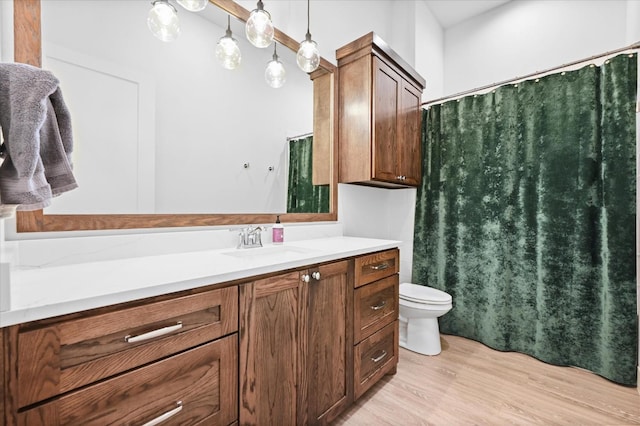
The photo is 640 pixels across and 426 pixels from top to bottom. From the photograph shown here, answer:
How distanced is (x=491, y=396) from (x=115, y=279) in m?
1.98

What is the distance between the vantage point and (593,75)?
5.87 ft

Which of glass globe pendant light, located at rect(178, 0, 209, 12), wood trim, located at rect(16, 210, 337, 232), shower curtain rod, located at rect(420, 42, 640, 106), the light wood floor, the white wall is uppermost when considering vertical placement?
the white wall

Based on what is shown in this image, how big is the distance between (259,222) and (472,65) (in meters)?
2.71

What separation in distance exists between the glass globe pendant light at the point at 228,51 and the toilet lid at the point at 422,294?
188 cm

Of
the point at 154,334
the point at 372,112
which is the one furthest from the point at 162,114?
the point at 372,112

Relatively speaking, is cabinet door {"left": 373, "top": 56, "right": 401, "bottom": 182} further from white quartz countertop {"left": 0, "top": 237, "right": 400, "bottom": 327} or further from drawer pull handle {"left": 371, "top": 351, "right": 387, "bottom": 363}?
drawer pull handle {"left": 371, "top": 351, "right": 387, "bottom": 363}

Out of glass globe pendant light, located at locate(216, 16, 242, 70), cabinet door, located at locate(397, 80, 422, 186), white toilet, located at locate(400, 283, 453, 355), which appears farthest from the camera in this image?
cabinet door, located at locate(397, 80, 422, 186)

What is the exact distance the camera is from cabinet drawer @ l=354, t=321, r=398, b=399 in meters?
1.47

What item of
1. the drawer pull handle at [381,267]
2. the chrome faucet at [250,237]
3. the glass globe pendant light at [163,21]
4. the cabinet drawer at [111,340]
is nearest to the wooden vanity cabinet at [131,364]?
the cabinet drawer at [111,340]

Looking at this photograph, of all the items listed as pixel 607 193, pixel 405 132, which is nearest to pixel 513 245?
pixel 607 193

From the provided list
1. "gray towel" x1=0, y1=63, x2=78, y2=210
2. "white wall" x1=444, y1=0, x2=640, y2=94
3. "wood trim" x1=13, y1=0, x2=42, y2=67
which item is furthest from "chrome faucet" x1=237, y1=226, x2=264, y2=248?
"white wall" x1=444, y1=0, x2=640, y2=94

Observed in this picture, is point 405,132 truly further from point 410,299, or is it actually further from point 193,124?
point 193,124

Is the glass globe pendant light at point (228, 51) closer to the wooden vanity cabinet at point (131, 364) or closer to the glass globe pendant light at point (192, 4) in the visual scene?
the glass globe pendant light at point (192, 4)

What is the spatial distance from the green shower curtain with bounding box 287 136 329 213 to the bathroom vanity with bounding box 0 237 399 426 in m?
→ 0.54
